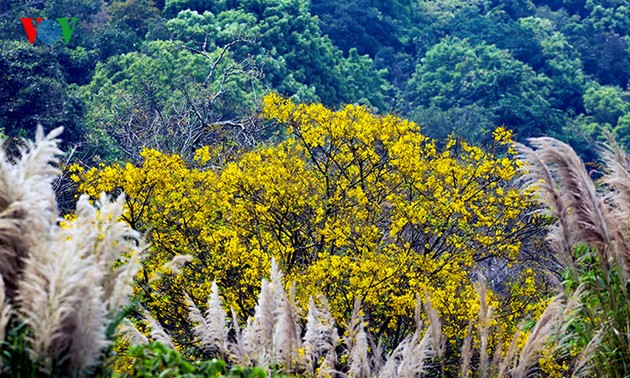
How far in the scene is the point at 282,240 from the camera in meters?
10.1

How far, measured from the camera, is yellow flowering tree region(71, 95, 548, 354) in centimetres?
911

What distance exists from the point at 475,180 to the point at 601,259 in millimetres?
5811

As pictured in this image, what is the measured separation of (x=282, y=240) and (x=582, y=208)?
5.78 m

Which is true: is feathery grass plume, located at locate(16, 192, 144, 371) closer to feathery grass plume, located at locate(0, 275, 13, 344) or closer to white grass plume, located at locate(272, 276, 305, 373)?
feathery grass plume, located at locate(0, 275, 13, 344)

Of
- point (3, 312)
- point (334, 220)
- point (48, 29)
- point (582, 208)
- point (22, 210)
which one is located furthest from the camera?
point (48, 29)

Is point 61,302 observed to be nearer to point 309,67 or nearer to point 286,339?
point 286,339

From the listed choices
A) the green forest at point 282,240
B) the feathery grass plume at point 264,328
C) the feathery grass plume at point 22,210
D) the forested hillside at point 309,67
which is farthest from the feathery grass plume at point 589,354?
the forested hillside at point 309,67

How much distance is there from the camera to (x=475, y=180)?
34.1 feet

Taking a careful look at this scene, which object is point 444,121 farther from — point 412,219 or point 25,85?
point 412,219

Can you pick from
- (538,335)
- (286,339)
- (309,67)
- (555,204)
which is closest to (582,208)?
(555,204)

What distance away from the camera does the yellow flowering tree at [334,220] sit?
9.11 metres

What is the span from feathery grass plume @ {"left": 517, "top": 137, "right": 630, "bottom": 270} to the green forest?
1 centimetres

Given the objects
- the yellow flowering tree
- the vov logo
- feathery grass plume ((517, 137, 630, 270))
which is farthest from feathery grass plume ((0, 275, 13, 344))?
the vov logo

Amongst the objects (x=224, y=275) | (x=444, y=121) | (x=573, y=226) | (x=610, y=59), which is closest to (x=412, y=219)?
(x=224, y=275)
